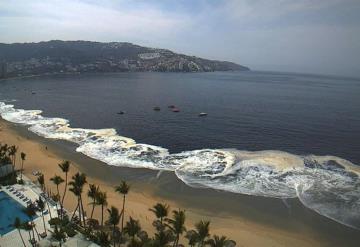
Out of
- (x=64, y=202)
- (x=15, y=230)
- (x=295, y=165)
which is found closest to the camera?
(x=15, y=230)

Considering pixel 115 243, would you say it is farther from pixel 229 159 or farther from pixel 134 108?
pixel 134 108

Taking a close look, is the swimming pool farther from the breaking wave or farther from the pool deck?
the breaking wave

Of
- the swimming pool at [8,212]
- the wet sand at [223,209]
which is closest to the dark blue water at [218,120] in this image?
the wet sand at [223,209]

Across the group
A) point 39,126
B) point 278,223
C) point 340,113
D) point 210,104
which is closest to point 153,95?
point 210,104

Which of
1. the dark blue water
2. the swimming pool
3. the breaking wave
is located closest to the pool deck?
the swimming pool

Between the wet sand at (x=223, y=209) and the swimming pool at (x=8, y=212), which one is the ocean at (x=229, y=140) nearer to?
the wet sand at (x=223, y=209)

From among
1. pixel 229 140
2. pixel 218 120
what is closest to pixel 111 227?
pixel 229 140

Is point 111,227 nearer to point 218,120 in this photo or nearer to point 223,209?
point 223,209
